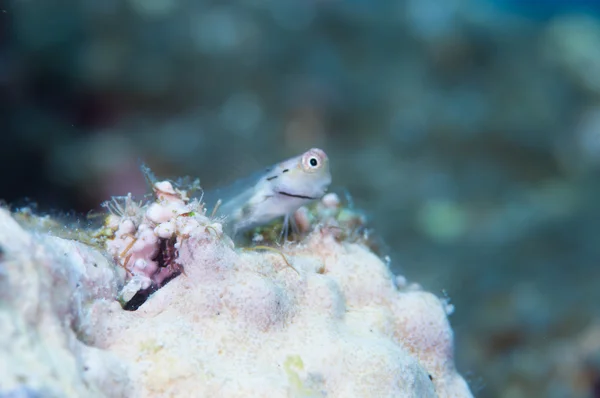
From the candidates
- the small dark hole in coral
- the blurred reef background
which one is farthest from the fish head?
→ the blurred reef background

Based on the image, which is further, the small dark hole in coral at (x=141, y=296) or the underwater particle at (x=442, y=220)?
the underwater particle at (x=442, y=220)

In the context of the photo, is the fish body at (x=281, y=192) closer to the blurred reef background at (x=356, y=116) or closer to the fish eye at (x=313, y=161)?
the fish eye at (x=313, y=161)

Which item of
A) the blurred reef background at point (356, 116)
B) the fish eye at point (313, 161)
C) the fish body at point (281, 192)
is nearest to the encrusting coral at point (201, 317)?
the fish body at point (281, 192)

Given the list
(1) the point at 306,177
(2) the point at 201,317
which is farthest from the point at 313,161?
(2) the point at 201,317

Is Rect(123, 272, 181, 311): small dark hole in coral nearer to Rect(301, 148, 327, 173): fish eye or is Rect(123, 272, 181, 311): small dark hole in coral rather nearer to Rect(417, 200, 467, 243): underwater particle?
Rect(301, 148, 327, 173): fish eye

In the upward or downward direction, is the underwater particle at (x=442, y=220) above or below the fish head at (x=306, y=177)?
above

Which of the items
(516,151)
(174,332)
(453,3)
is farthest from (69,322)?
(453,3)

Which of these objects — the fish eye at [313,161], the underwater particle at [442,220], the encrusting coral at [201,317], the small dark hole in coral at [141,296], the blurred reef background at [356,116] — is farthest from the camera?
the underwater particle at [442,220]

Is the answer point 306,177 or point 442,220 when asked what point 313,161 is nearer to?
point 306,177
